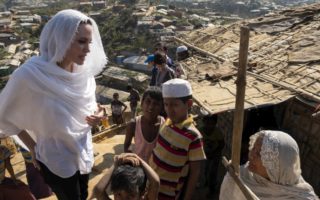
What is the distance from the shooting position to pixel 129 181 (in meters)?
1.91

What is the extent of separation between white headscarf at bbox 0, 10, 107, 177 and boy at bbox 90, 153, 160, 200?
0.41 metres

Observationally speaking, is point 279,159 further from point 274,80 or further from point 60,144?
point 274,80

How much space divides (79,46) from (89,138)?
2.50 feet

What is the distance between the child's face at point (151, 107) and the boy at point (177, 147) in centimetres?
17

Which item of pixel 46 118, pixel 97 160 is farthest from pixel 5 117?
pixel 97 160

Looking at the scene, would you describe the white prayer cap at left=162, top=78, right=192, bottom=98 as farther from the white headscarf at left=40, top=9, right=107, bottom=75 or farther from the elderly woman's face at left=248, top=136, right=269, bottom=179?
the white headscarf at left=40, top=9, right=107, bottom=75

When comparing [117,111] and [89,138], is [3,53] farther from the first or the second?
[89,138]

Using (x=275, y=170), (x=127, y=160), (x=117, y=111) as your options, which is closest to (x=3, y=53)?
(x=117, y=111)

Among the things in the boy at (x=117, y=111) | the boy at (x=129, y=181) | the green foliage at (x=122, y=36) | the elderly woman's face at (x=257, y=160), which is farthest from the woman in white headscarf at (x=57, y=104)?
the green foliage at (x=122, y=36)

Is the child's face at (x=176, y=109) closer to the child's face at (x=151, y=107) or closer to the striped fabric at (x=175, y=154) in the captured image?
the striped fabric at (x=175, y=154)

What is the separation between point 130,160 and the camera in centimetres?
204

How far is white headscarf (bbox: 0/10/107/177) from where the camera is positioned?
82.7 inches

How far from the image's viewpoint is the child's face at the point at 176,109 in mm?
2420

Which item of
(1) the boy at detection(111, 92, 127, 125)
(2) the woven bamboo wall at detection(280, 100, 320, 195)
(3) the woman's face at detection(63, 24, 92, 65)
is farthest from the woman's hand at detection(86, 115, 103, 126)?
(1) the boy at detection(111, 92, 127, 125)
